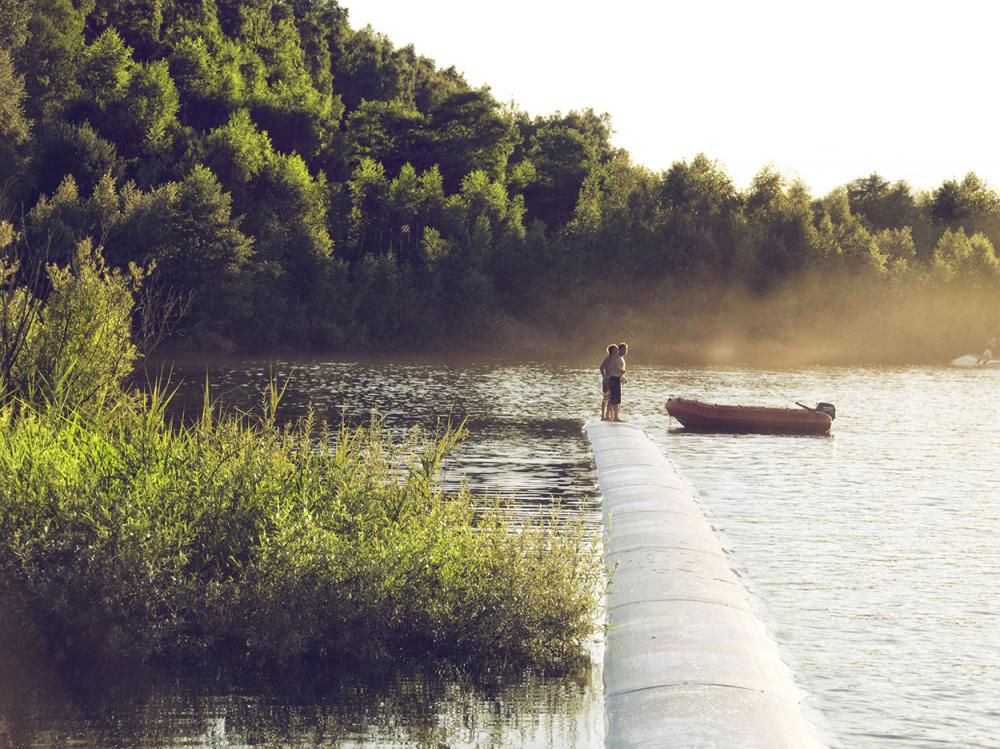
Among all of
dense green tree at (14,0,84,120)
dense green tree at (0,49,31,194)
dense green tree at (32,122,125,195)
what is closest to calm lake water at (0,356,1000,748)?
dense green tree at (32,122,125,195)

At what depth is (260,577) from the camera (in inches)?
529

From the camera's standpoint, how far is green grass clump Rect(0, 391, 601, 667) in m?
13.3

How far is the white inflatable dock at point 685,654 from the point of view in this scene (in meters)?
11.2

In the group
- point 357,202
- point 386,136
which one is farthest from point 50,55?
point 386,136

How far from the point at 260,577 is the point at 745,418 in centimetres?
2968

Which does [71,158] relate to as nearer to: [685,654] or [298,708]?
[298,708]

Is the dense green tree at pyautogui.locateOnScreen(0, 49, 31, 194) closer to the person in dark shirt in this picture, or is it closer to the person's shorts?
the person in dark shirt

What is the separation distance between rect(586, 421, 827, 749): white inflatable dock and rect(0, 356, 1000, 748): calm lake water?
16.6 inches

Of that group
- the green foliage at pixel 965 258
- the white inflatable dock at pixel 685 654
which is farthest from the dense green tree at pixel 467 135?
the white inflatable dock at pixel 685 654

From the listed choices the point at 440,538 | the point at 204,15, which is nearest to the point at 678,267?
the point at 204,15

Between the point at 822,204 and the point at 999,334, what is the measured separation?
67.6 ft

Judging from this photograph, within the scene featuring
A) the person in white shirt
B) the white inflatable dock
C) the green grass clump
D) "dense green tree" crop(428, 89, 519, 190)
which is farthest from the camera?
"dense green tree" crop(428, 89, 519, 190)

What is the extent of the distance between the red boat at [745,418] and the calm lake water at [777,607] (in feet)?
2.10

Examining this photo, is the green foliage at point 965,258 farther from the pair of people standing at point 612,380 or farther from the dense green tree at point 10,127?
the pair of people standing at point 612,380
